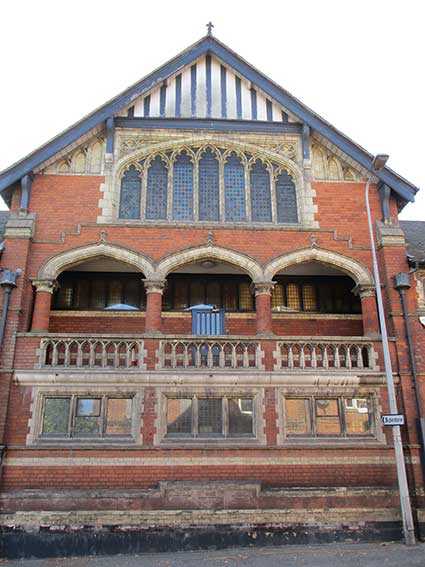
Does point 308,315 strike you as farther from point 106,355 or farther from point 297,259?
point 106,355

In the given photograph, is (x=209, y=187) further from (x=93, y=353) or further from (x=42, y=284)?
(x=93, y=353)

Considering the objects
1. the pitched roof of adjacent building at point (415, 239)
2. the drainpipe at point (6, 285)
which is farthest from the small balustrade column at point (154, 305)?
the pitched roof of adjacent building at point (415, 239)

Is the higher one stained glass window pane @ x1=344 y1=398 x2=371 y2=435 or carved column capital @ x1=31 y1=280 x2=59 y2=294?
carved column capital @ x1=31 y1=280 x2=59 y2=294

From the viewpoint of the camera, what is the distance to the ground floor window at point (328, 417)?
12719 millimetres

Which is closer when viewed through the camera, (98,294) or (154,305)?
(154,305)

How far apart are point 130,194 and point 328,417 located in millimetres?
8843

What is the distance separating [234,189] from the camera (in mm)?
15359

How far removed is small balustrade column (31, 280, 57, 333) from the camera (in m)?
13.2

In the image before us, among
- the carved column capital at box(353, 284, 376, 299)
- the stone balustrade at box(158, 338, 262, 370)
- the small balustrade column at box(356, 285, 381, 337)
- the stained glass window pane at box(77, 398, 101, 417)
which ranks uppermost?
the carved column capital at box(353, 284, 376, 299)

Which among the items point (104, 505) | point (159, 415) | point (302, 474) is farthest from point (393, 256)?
point (104, 505)

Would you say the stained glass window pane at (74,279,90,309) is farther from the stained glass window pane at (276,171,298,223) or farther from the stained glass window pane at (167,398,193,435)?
the stained glass window pane at (276,171,298,223)

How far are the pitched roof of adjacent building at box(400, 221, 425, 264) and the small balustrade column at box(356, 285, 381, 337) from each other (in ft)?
5.27

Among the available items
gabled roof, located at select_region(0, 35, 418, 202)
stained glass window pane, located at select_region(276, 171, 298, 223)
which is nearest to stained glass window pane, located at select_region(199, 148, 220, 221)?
stained glass window pane, located at select_region(276, 171, 298, 223)

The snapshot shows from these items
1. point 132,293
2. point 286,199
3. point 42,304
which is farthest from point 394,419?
point 42,304
